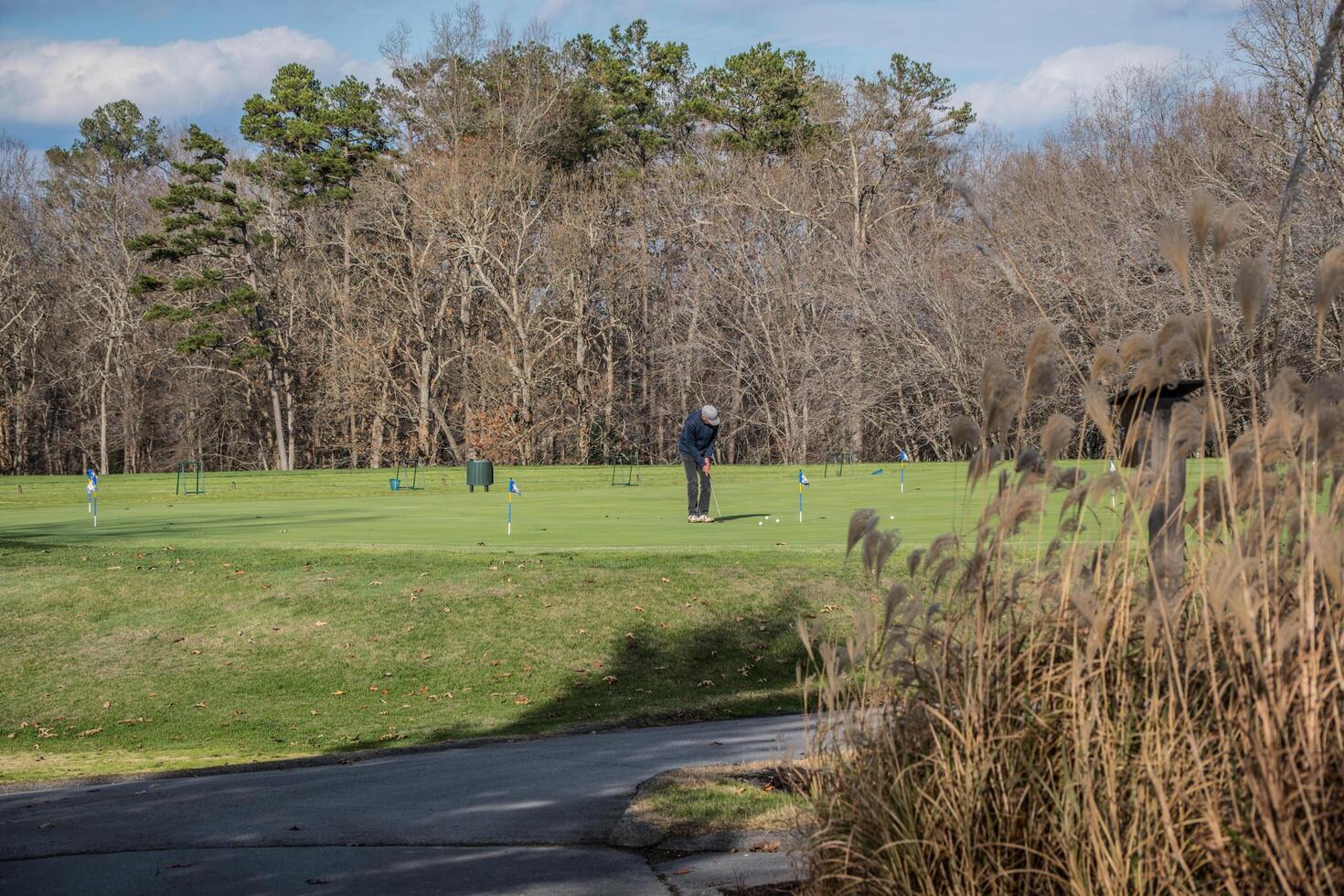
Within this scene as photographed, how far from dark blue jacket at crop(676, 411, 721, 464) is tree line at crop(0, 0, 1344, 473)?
27.1m

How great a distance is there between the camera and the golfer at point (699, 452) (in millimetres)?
21047

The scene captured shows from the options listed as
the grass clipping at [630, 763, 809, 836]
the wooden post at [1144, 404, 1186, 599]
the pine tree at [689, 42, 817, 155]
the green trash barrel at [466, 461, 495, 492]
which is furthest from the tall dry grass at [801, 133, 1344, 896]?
the pine tree at [689, 42, 817, 155]

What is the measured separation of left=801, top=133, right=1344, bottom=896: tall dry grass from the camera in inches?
158

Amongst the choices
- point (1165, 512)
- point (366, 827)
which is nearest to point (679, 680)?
point (366, 827)

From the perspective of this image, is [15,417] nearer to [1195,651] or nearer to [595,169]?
[595,169]

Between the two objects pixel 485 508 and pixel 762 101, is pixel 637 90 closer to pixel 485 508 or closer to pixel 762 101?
pixel 762 101

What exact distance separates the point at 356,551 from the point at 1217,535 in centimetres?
1448

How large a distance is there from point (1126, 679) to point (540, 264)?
172 feet

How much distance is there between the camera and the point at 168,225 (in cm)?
5178

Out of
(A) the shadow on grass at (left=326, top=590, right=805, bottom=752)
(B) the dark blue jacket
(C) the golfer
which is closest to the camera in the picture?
(A) the shadow on grass at (left=326, top=590, right=805, bottom=752)

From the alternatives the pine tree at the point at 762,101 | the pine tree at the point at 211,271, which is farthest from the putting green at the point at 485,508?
the pine tree at the point at 762,101

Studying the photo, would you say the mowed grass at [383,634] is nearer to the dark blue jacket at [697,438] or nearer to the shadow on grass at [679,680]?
the shadow on grass at [679,680]

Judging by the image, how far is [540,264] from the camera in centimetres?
5597

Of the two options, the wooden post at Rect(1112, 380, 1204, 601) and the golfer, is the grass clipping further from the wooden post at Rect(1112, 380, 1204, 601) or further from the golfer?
the golfer
